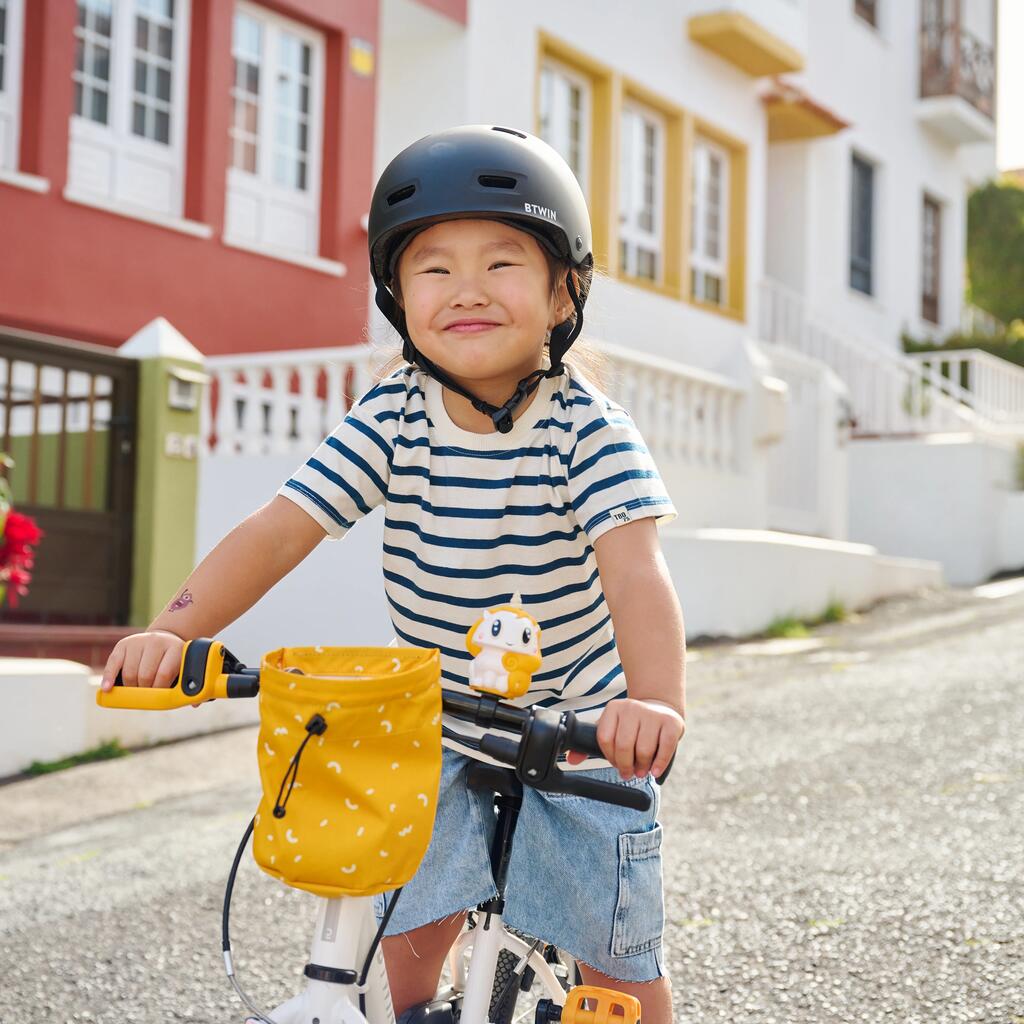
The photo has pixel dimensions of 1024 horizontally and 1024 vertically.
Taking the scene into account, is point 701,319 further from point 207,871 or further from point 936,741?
point 207,871

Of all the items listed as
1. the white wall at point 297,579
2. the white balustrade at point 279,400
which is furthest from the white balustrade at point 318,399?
the white wall at point 297,579

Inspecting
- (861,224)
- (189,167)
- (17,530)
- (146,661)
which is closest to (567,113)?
(189,167)

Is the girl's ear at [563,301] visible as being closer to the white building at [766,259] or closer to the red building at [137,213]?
the red building at [137,213]

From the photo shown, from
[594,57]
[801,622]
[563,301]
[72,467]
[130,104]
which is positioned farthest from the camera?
[594,57]

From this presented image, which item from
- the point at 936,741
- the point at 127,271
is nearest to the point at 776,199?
the point at 127,271

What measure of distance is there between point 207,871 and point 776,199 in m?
16.5

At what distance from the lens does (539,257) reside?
2.29 meters

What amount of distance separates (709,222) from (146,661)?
52.7 ft

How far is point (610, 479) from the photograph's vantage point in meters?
2.18

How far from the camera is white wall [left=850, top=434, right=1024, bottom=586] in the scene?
47.2 ft

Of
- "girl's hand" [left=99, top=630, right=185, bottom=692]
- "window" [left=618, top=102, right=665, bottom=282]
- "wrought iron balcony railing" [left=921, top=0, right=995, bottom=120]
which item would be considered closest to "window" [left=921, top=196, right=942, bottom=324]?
"wrought iron balcony railing" [left=921, top=0, right=995, bottom=120]

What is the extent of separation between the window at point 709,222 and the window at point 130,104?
716 cm

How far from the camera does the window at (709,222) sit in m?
16.9

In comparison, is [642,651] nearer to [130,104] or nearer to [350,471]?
[350,471]
